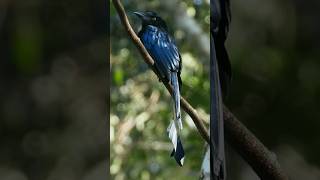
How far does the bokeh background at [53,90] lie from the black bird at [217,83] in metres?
0.36

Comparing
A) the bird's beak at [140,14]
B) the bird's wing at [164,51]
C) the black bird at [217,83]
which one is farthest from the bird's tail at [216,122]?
the bird's beak at [140,14]

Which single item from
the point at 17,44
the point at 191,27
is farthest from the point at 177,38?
the point at 17,44

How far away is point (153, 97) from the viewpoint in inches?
87.9

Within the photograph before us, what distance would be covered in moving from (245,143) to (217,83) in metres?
0.21

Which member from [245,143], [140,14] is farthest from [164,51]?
[245,143]

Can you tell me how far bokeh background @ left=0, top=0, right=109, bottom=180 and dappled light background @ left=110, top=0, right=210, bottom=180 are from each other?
3.4 inches

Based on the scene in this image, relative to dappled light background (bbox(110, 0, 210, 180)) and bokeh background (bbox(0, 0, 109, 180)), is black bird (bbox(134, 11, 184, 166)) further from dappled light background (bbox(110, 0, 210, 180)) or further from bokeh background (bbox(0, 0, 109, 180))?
bokeh background (bbox(0, 0, 109, 180))

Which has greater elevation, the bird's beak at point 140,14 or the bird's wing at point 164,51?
the bird's beak at point 140,14

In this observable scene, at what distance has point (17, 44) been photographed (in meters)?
2.29

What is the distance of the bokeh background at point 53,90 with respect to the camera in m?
2.29

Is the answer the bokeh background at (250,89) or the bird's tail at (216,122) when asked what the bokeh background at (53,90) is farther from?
the bird's tail at (216,122)

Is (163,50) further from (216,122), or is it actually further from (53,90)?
(53,90)

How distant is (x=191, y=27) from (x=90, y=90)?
0.40m

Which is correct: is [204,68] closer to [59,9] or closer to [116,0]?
[116,0]
